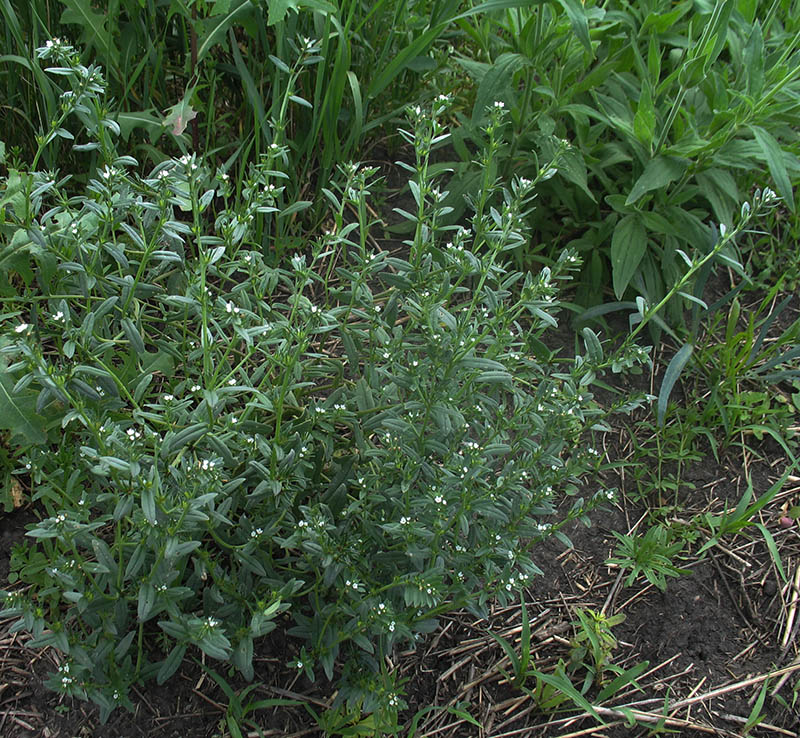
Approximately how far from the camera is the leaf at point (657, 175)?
9.23 feet

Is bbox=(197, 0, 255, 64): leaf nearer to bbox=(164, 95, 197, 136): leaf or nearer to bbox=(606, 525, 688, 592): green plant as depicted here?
bbox=(164, 95, 197, 136): leaf

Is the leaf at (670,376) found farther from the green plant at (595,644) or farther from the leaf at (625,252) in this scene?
the green plant at (595,644)

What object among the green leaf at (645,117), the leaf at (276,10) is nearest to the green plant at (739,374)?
the green leaf at (645,117)

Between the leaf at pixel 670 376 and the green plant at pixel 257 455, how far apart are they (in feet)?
2.52

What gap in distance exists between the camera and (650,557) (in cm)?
263

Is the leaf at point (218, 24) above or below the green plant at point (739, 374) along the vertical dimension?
above

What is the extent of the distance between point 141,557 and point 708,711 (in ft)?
5.68

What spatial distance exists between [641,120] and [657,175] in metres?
0.20

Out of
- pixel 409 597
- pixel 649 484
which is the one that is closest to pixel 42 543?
pixel 409 597

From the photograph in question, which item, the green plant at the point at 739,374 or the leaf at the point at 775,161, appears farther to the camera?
the green plant at the point at 739,374

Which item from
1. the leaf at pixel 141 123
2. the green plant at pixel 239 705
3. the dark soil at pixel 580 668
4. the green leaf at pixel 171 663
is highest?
the leaf at pixel 141 123

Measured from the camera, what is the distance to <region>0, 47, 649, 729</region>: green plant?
6.07ft

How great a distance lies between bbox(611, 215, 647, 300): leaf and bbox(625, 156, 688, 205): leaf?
0.14 meters

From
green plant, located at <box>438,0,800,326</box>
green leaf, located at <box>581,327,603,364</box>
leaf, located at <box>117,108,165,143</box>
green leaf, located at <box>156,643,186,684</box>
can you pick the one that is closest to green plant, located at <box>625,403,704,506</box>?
green plant, located at <box>438,0,800,326</box>
